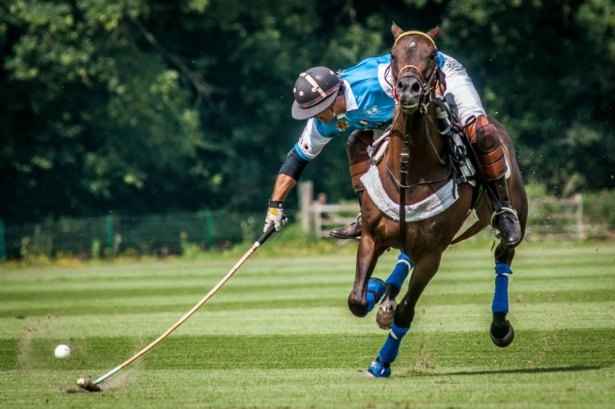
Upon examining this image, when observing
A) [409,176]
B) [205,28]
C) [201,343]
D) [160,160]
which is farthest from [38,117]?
[409,176]

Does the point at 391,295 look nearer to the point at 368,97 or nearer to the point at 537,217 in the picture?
the point at 368,97

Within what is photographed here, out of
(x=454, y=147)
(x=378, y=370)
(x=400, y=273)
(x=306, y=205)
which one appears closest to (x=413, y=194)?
(x=454, y=147)

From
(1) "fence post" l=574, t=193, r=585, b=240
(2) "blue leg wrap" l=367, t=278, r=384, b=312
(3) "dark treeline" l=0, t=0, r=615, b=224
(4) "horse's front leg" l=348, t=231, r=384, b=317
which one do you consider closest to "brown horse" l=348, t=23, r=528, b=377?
(4) "horse's front leg" l=348, t=231, r=384, b=317

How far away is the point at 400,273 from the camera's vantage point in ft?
31.4

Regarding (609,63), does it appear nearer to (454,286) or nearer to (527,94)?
(527,94)

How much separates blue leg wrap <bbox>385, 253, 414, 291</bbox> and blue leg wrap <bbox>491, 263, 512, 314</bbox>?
2.86 ft

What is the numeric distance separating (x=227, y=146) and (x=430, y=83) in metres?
32.0

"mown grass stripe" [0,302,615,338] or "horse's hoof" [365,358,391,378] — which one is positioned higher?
"horse's hoof" [365,358,391,378]

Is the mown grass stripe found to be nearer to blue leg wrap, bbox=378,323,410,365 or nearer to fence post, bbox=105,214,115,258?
blue leg wrap, bbox=378,323,410,365

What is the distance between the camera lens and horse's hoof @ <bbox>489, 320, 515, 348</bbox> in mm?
9703

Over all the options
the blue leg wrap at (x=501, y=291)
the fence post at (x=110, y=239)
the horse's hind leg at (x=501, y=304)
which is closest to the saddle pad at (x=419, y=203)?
the horse's hind leg at (x=501, y=304)

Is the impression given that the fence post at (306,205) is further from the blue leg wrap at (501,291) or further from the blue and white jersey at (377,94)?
the blue and white jersey at (377,94)

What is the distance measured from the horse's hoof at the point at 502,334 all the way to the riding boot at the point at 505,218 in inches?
26.6

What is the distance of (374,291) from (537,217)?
27.8 meters
